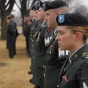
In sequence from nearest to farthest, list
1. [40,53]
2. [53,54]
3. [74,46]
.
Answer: [74,46]
[53,54]
[40,53]

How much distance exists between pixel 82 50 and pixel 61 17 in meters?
0.40

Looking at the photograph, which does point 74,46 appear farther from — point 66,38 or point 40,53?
point 40,53

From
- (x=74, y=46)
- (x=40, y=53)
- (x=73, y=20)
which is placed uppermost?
(x=73, y=20)

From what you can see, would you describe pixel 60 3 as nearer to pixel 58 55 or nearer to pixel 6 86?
pixel 58 55

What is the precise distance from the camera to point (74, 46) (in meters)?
2.51

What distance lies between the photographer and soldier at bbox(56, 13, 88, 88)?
2.39 meters

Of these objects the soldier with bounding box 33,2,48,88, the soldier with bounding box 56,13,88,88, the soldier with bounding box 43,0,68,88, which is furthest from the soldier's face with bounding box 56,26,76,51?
the soldier with bounding box 33,2,48,88

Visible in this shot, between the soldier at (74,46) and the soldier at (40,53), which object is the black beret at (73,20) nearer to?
the soldier at (74,46)

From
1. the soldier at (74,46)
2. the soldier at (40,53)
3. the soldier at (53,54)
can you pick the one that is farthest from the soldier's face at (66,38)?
the soldier at (40,53)

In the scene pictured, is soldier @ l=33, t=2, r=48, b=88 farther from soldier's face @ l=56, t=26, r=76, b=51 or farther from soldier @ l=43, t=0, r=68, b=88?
soldier's face @ l=56, t=26, r=76, b=51

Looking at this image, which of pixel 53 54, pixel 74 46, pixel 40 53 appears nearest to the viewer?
pixel 74 46

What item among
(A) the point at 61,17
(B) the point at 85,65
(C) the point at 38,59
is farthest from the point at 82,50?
(C) the point at 38,59

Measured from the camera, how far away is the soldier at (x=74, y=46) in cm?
239

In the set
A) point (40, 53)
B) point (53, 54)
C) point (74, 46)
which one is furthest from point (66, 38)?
point (40, 53)
